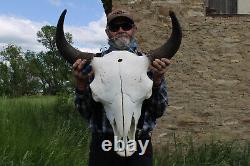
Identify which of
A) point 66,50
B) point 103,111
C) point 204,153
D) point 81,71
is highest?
point 66,50

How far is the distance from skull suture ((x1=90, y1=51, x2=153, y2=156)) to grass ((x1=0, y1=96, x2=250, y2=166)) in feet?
9.43

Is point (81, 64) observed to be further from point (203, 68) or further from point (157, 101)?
point (203, 68)

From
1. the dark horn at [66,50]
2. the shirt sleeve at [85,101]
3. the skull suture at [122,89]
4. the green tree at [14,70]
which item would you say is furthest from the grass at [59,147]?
the green tree at [14,70]

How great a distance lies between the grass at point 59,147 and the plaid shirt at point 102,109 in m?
2.36

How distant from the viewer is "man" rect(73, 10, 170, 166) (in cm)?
388

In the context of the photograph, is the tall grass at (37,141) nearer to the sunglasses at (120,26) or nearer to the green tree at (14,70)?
the sunglasses at (120,26)

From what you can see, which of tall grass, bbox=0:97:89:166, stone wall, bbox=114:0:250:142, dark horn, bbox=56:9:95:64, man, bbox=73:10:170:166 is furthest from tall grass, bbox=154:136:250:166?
dark horn, bbox=56:9:95:64

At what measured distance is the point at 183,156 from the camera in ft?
28.5

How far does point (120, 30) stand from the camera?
3.96 m

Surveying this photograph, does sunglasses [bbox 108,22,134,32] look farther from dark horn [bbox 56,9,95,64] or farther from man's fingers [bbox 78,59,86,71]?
man's fingers [bbox 78,59,86,71]

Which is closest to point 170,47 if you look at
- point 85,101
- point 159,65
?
point 159,65

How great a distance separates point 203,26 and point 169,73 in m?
1.02

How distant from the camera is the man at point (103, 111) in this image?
12.7 ft

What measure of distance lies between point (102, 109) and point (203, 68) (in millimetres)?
5626
